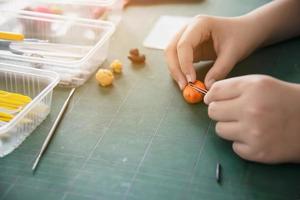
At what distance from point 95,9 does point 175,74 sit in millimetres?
341

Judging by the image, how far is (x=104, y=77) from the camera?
83 cm

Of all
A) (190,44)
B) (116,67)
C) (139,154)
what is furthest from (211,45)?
(139,154)

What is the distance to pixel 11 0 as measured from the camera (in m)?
1.05

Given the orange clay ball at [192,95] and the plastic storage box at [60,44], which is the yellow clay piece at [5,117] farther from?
the orange clay ball at [192,95]

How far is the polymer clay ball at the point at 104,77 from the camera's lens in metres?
0.83

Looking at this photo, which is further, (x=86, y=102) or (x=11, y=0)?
(x=11, y=0)

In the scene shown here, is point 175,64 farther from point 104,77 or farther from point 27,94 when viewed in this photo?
point 27,94

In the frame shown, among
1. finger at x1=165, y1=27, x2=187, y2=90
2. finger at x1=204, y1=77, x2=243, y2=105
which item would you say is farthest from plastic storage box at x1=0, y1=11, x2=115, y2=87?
finger at x1=204, y1=77, x2=243, y2=105

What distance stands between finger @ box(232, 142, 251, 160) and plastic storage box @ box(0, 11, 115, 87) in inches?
13.0

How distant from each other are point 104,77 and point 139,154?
0.22m

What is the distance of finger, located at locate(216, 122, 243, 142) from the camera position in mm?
635

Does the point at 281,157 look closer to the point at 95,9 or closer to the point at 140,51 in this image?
the point at 140,51

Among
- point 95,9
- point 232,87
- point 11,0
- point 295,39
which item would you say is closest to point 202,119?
point 232,87

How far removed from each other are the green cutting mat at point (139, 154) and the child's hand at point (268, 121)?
2 centimetres
